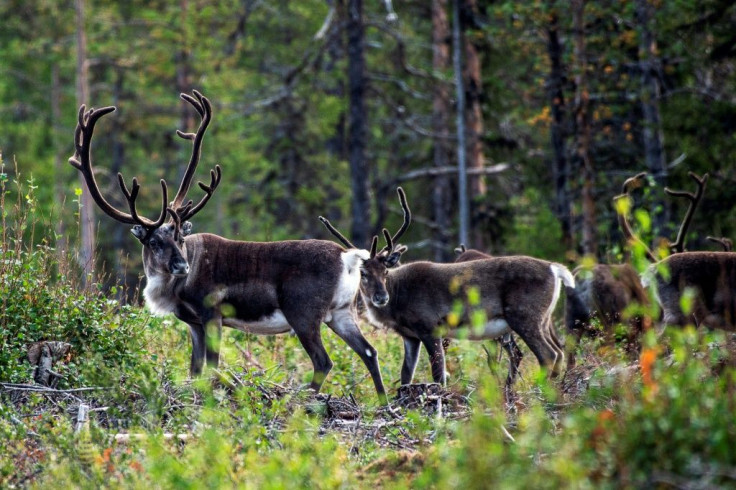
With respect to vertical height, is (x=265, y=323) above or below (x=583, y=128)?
below

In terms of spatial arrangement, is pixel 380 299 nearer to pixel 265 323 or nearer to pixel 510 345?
pixel 265 323

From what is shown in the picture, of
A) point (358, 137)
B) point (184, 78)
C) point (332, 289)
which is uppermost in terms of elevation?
point (184, 78)

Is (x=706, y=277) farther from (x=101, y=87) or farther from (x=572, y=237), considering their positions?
(x=101, y=87)

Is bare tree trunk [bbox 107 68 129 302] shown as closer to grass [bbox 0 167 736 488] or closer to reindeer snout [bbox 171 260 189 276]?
grass [bbox 0 167 736 488]

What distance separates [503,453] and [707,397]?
1.02 meters

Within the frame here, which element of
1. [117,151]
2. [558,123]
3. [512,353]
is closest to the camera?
[512,353]

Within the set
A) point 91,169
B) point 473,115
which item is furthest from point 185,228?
point 473,115

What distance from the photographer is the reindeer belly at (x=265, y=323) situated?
375 inches

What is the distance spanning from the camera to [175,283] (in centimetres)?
959

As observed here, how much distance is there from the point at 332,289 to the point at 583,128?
30.1 feet

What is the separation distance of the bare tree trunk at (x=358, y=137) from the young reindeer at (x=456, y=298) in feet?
36.1

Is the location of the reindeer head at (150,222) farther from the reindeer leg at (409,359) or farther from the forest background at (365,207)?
the reindeer leg at (409,359)

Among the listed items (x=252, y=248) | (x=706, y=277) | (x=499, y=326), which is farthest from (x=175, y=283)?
(x=706, y=277)

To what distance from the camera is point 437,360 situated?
959 centimetres
